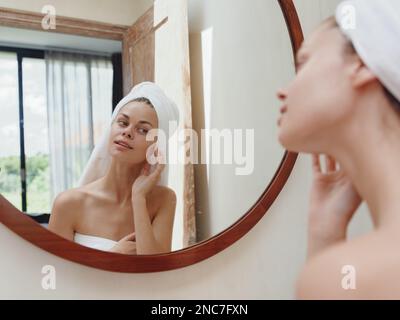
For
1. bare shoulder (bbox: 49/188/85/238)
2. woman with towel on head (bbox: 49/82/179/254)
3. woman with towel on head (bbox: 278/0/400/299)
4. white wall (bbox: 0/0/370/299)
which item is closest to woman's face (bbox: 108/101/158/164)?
woman with towel on head (bbox: 49/82/179/254)

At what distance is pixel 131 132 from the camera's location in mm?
833

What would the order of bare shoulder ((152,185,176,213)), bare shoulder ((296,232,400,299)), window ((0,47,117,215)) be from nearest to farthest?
bare shoulder ((296,232,400,299)) → window ((0,47,117,215)) → bare shoulder ((152,185,176,213))

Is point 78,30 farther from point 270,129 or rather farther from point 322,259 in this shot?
point 322,259

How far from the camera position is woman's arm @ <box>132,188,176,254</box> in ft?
2.81

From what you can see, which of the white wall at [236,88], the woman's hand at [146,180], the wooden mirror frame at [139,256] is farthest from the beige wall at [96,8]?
the woman's hand at [146,180]

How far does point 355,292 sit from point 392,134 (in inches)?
7.1

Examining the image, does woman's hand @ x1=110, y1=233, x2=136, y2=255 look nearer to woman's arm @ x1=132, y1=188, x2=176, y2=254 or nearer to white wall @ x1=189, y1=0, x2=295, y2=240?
woman's arm @ x1=132, y1=188, x2=176, y2=254

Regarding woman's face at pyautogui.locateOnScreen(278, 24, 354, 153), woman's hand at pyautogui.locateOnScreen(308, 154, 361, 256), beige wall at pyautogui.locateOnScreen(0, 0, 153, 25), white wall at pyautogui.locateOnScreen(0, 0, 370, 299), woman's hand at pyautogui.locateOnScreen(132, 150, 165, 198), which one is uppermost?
beige wall at pyautogui.locateOnScreen(0, 0, 153, 25)

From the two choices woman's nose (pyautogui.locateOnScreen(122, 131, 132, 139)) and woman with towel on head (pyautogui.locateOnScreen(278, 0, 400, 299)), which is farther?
woman's nose (pyautogui.locateOnScreen(122, 131, 132, 139))

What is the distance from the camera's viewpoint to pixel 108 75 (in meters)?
0.84

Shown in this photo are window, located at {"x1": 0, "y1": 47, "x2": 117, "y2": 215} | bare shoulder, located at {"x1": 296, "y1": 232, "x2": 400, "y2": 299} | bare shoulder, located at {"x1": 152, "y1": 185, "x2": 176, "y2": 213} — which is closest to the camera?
bare shoulder, located at {"x1": 296, "y1": 232, "x2": 400, "y2": 299}

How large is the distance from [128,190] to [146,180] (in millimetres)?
39

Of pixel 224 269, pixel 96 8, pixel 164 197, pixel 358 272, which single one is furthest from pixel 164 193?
pixel 358 272
